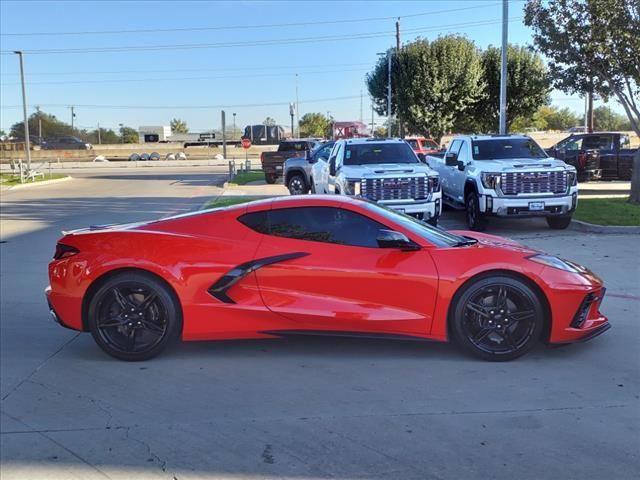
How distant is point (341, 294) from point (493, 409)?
1.49 meters

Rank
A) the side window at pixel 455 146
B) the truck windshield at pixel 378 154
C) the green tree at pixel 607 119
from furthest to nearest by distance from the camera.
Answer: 1. the green tree at pixel 607 119
2. the side window at pixel 455 146
3. the truck windshield at pixel 378 154

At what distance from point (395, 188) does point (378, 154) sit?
1.72 metres

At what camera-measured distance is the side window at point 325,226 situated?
5215 mm

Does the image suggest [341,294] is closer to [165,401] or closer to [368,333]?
[368,333]

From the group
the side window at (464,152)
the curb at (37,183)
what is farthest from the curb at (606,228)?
the curb at (37,183)

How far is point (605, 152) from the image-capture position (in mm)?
23062

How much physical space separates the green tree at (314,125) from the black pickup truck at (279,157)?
295 ft

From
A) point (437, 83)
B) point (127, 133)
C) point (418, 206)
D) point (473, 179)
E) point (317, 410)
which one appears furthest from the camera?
point (127, 133)

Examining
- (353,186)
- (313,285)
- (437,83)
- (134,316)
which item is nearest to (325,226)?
(313,285)

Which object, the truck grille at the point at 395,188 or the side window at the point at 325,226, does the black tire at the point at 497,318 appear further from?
the truck grille at the point at 395,188

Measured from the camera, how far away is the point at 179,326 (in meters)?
5.21

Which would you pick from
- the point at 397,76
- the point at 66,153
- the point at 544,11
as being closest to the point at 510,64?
the point at 397,76

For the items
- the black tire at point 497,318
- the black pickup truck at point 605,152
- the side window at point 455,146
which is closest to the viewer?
the black tire at point 497,318

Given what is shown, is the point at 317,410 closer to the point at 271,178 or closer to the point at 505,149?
the point at 505,149
